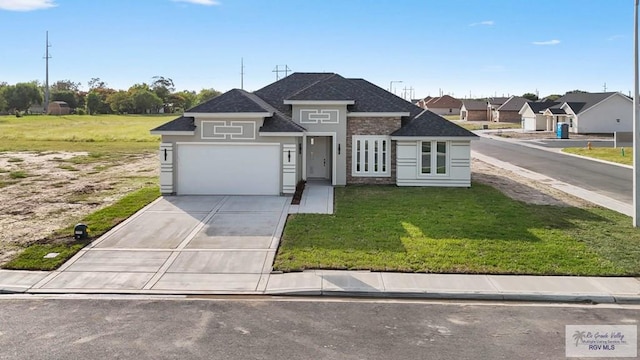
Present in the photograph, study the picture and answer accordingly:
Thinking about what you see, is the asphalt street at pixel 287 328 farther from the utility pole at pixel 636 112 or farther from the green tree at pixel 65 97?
the green tree at pixel 65 97

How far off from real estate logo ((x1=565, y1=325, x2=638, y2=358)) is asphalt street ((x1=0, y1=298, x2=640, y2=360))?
17cm

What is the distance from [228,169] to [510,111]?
7887 centimetres

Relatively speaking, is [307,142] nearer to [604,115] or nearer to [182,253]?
[182,253]

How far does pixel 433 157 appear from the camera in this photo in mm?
21766

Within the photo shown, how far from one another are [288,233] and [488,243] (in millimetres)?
5054

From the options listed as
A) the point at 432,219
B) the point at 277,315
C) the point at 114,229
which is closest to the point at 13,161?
the point at 114,229

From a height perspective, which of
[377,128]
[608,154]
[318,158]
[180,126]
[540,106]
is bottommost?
[318,158]

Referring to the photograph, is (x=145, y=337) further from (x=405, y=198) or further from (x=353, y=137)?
(x=353, y=137)

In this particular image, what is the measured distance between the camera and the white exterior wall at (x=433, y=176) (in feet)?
70.9

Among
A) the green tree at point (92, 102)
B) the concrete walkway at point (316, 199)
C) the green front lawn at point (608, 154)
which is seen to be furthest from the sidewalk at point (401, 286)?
the green tree at point (92, 102)

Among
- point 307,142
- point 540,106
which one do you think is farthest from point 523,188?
point 540,106

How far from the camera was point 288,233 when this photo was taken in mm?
14102

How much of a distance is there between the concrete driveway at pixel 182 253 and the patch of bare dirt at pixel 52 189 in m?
2.05

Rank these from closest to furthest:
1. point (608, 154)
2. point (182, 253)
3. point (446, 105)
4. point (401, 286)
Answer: point (401, 286), point (182, 253), point (608, 154), point (446, 105)
